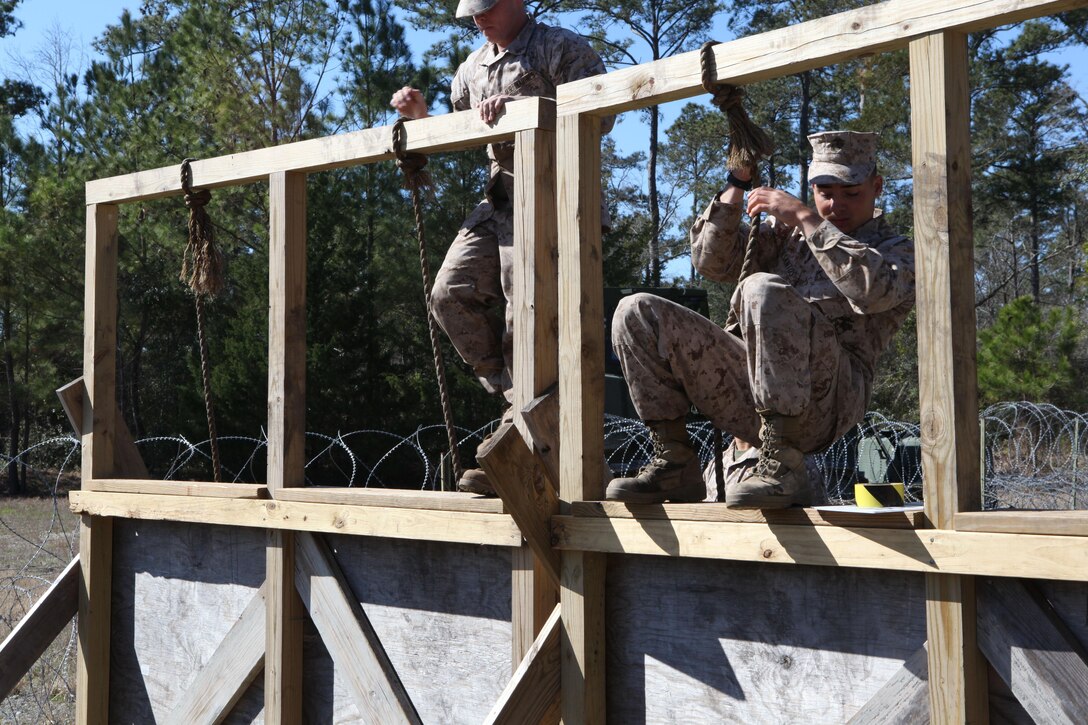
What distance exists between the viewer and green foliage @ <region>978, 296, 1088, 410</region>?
61.7ft

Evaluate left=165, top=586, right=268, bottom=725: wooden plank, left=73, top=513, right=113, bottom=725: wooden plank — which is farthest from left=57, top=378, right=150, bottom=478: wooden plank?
left=165, top=586, right=268, bottom=725: wooden plank

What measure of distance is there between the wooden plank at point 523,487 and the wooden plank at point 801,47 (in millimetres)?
965

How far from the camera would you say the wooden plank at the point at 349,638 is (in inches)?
150

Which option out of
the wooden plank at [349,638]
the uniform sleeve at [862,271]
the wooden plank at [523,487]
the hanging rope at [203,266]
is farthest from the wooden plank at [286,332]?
the uniform sleeve at [862,271]

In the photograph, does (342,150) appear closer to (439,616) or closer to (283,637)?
(439,616)

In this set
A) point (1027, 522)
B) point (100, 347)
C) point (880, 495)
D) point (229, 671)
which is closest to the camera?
point (1027, 522)

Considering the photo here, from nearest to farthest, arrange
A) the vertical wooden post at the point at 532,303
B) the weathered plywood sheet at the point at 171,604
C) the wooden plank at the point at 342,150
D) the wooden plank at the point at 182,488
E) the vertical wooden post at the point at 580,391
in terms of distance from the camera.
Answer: the vertical wooden post at the point at 580,391, the vertical wooden post at the point at 532,303, the wooden plank at the point at 342,150, the wooden plank at the point at 182,488, the weathered plywood sheet at the point at 171,604

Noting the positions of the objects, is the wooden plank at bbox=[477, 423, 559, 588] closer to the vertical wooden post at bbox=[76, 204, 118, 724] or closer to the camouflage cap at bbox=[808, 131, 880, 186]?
the camouflage cap at bbox=[808, 131, 880, 186]

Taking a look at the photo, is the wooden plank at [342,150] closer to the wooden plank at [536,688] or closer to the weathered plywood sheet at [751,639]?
the weathered plywood sheet at [751,639]

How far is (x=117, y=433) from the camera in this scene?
506cm

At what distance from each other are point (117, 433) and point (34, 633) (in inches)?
34.1

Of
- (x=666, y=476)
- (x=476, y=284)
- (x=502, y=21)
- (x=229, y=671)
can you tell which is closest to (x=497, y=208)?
(x=476, y=284)

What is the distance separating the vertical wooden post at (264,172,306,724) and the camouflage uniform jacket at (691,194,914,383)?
4.80 ft

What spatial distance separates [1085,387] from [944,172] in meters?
20.0
